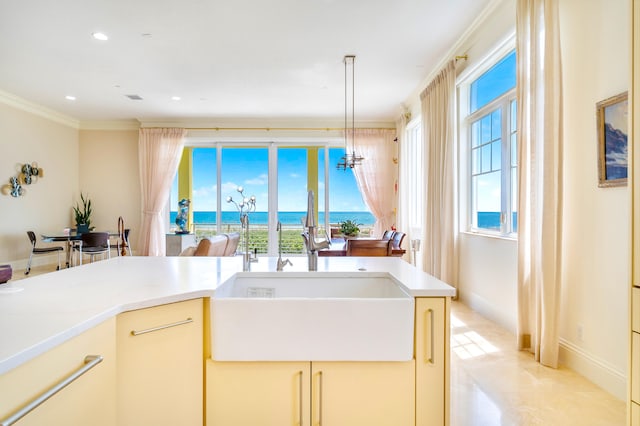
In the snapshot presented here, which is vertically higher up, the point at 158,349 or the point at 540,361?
the point at 158,349

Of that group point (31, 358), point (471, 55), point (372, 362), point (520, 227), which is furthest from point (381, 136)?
point (31, 358)

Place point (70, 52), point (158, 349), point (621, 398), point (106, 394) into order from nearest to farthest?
point (106, 394) < point (158, 349) < point (621, 398) < point (70, 52)

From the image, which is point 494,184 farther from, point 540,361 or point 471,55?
point 540,361

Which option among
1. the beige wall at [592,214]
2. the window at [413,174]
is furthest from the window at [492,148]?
the window at [413,174]

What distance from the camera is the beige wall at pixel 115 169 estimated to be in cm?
762

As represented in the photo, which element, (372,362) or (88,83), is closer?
(372,362)

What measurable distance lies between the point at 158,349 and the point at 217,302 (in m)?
0.25

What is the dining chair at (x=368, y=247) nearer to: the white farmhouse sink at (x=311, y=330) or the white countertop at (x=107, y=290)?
the white countertop at (x=107, y=290)

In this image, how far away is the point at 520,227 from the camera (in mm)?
2855

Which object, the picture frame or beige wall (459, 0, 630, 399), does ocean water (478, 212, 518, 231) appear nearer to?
beige wall (459, 0, 630, 399)

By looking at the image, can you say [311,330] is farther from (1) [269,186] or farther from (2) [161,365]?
(1) [269,186]

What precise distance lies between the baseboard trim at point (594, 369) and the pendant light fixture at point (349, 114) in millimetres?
3616

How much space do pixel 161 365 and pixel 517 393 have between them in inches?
79.6

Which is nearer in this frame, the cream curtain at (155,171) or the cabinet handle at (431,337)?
the cabinet handle at (431,337)
